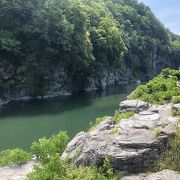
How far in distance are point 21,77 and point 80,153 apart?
122 ft

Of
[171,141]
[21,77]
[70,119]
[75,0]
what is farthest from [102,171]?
[75,0]

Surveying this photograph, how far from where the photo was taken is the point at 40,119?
34.1 m

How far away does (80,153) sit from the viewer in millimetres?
13422

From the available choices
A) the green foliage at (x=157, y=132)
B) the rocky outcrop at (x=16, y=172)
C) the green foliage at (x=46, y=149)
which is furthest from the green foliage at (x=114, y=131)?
the rocky outcrop at (x=16, y=172)

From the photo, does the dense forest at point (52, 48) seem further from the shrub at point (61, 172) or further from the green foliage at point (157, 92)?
the shrub at point (61, 172)

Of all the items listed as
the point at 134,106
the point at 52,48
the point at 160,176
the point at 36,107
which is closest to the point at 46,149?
the point at 160,176

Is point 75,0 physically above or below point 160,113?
above

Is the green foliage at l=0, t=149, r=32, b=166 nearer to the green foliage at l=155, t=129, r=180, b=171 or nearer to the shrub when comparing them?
the shrub

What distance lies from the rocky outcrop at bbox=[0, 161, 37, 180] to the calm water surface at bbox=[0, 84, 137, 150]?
8.63 m

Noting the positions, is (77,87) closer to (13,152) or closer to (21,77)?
(21,77)

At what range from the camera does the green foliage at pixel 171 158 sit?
12.4 m

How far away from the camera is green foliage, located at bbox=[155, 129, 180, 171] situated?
12.4m

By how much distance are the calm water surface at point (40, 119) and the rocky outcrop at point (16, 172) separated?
8.63 metres

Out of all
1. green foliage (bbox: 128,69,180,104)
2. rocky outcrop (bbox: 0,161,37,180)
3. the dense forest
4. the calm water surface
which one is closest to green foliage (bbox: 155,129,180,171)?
rocky outcrop (bbox: 0,161,37,180)
